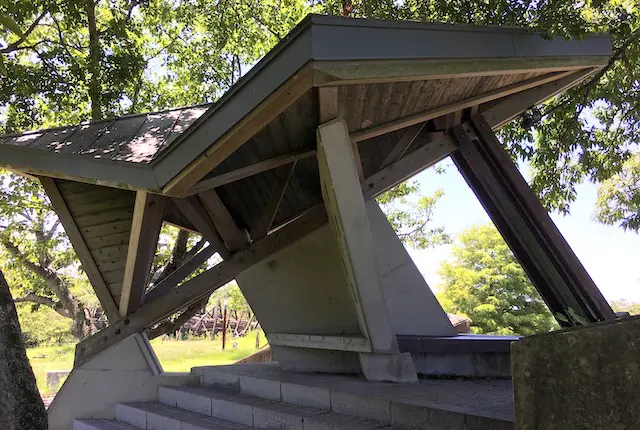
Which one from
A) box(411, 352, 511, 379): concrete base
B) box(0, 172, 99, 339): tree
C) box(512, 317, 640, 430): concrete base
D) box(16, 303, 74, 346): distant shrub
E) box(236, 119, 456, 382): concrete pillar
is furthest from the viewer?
box(16, 303, 74, 346): distant shrub

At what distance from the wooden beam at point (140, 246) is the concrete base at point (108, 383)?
57cm

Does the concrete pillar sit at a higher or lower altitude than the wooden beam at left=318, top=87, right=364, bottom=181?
lower

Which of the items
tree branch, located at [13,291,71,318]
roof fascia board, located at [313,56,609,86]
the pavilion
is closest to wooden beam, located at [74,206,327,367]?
the pavilion

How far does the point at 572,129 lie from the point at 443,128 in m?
3.97

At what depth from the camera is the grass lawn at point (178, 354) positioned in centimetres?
1558

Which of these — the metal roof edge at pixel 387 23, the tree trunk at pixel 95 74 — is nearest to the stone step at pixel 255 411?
the metal roof edge at pixel 387 23

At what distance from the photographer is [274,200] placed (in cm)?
624

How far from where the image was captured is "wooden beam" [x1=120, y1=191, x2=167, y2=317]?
18.4 feet

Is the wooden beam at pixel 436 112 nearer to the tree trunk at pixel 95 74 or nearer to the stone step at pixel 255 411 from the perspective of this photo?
the stone step at pixel 255 411

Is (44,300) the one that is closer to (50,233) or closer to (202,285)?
(50,233)


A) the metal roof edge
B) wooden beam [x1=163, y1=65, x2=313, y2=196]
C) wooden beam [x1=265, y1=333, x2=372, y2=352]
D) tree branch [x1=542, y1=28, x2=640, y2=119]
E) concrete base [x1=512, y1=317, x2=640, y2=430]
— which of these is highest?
tree branch [x1=542, y1=28, x2=640, y2=119]

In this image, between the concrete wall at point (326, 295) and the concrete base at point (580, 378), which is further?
the concrete wall at point (326, 295)

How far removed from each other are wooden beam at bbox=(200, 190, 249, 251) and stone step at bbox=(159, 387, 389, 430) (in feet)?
6.01

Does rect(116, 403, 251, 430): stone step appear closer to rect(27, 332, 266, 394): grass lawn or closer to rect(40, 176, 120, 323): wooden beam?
rect(40, 176, 120, 323): wooden beam
